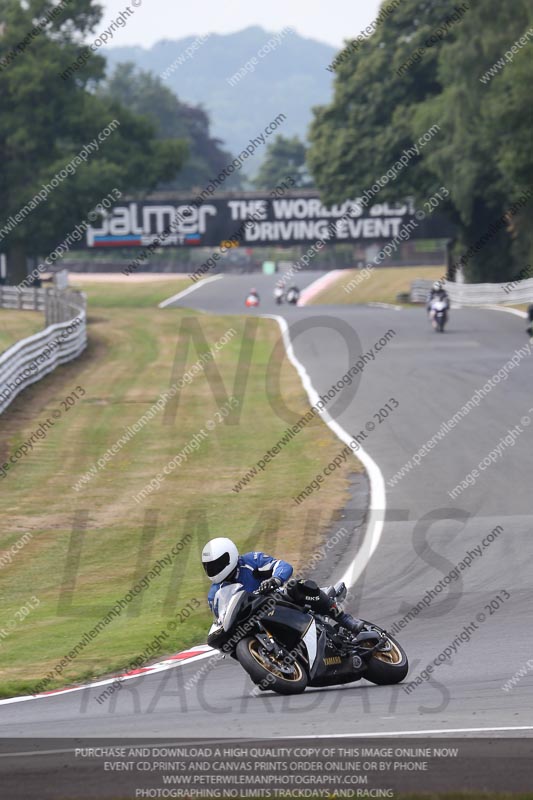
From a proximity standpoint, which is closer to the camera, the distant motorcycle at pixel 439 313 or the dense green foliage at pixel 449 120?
the distant motorcycle at pixel 439 313

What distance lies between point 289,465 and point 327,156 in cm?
4486

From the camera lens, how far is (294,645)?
28.5 feet

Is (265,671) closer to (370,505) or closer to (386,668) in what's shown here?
(386,668)

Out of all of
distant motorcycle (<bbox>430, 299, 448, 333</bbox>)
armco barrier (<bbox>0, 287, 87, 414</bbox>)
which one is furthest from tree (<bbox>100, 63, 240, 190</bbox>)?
distant motorcycle (<bbox>430, 299, 448, 333</bbox>)

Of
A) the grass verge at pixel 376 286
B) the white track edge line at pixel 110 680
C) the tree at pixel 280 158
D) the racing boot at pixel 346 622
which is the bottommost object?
the grass verge at pixel 376 286

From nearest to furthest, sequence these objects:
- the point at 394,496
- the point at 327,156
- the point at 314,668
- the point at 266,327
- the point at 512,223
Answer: the point at 314,668
the point at 394,496
the point at 266,327
the point at 512,223
the point at 327,156

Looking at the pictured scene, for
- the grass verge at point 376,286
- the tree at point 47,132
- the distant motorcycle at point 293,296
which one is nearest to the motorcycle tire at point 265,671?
the tree at point 47,132

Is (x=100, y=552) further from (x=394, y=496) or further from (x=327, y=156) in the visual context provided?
(x=327, y=156)

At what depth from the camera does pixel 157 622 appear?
11.6m

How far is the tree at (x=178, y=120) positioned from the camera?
144m

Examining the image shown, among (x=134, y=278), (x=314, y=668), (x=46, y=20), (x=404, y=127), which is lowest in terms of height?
(x=134, y=278)

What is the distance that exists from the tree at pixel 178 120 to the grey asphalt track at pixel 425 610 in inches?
4758

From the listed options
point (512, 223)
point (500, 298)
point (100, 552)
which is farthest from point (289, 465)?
point (512, 223)

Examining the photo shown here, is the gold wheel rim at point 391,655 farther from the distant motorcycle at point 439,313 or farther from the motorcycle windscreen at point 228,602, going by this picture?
the distant motorcycle at point 439,313
